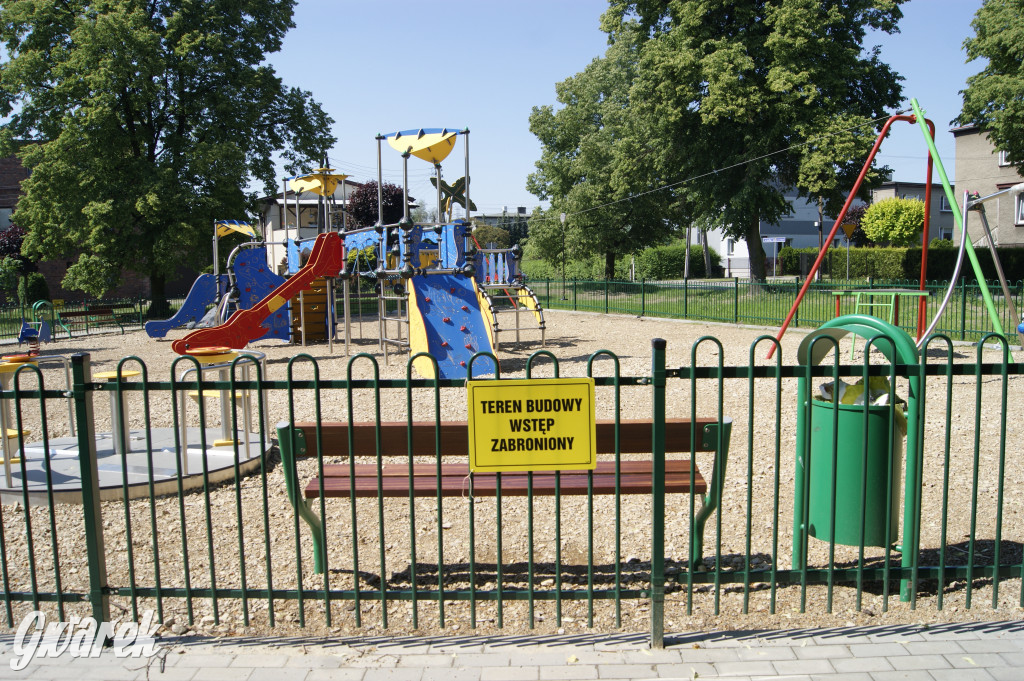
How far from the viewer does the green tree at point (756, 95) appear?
968 inches

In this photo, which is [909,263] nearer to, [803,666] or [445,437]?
[803,666]

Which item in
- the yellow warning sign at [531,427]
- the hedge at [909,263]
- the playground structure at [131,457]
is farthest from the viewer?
the hedge at [909,263]

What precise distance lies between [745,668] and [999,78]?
84.9 feet

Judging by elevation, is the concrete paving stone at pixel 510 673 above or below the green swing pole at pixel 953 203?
below

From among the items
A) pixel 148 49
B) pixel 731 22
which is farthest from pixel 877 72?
pixel 148 49

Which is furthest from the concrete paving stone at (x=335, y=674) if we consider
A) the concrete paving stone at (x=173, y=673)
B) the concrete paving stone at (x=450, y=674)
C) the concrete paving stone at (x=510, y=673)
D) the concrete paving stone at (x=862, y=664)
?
the concrete paving stone at (x=862, y=664)

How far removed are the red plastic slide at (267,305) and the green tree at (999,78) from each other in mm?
20222

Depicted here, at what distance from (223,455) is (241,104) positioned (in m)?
24.5

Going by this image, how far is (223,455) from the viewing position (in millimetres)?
6445

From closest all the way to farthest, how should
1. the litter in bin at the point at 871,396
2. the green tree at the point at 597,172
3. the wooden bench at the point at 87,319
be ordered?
1. the litter in bin at the point at 871,396
2. the wooden bench at the point at 87,319
3. the green tree at the point at 597,172

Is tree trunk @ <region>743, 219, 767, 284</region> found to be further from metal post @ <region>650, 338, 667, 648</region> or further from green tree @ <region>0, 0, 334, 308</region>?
metal post @ <region>650, 338, 667, 648</region>

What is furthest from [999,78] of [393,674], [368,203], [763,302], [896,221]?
[368,203]

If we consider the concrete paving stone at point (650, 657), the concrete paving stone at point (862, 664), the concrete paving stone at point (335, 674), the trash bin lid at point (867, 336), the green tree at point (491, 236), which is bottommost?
the concrete paving stone at point (862, 664)

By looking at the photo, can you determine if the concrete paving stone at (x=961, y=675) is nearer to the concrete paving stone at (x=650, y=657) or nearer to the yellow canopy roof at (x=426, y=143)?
the concrete paving stone at (x=650, y=657)
